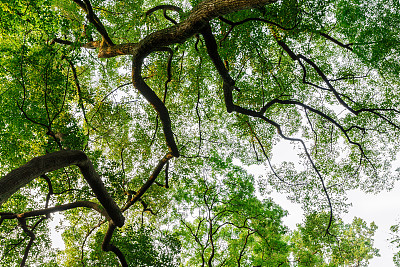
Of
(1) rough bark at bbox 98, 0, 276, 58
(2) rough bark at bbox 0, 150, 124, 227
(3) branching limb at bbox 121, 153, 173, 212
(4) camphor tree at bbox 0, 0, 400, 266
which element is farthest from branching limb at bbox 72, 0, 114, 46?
(3) branching limb at bbox 121, 153, 173, 212

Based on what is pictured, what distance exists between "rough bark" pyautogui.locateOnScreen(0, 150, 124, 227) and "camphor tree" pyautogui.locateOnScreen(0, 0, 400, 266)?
44 mm

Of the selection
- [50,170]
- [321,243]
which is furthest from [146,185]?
[321,243]

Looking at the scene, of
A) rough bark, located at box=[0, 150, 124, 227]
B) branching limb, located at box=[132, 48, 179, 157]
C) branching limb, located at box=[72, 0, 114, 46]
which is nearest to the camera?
rough bark, located at box=[0, 150, 124, 227]

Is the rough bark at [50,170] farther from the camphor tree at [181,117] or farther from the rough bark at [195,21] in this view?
the rough bark at [195,21]

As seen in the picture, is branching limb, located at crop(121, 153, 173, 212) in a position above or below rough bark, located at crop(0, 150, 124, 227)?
above

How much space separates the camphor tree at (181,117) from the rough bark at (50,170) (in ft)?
0.14

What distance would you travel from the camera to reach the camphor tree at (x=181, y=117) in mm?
5902

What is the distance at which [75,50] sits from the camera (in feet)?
16.6

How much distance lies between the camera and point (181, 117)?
35.0 ft

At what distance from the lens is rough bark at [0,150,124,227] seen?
3459 millimetres

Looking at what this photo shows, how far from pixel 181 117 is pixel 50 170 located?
6.98 meters

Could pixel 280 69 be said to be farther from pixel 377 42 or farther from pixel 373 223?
pixel 373 223

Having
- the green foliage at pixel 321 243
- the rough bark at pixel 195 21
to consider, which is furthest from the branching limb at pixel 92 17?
the green foliage at pixel 321 243

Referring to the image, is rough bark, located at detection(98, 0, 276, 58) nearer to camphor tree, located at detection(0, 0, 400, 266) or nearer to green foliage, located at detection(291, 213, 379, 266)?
camphor tree, located at detection(0, 0, 400, 266)
